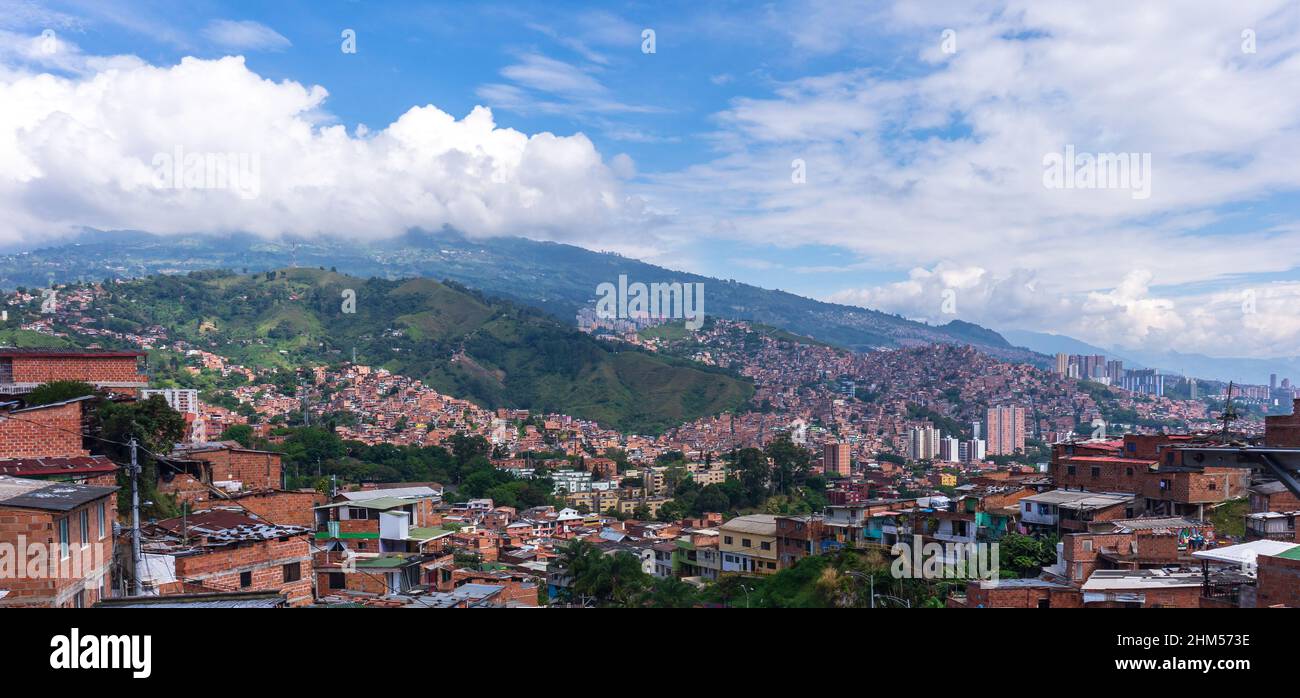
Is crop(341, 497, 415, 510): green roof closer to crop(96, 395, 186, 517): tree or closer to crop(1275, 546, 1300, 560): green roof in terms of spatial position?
crop(96, 395, 186, 517): tree

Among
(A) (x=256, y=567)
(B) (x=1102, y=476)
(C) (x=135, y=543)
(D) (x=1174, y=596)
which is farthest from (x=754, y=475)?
(C) (x=135, y=543)

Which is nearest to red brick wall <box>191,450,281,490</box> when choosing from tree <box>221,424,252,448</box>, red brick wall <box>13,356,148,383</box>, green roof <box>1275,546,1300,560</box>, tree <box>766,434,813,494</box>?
red brick wall <box>13,356,148,383</box>

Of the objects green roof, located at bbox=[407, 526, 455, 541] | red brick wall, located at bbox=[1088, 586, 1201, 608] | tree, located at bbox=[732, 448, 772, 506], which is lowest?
tree, located at bbox=[732, 448, 772, 506]

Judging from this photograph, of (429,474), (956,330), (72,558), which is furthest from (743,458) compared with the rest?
(956,330)

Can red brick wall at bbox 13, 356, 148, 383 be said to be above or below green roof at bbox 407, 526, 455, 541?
above

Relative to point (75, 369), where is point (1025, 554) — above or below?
below

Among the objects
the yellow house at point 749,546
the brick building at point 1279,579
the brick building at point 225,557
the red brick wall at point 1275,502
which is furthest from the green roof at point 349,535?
the red brick wall at point 1275,502

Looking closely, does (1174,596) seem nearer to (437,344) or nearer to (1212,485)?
(1212,485)
